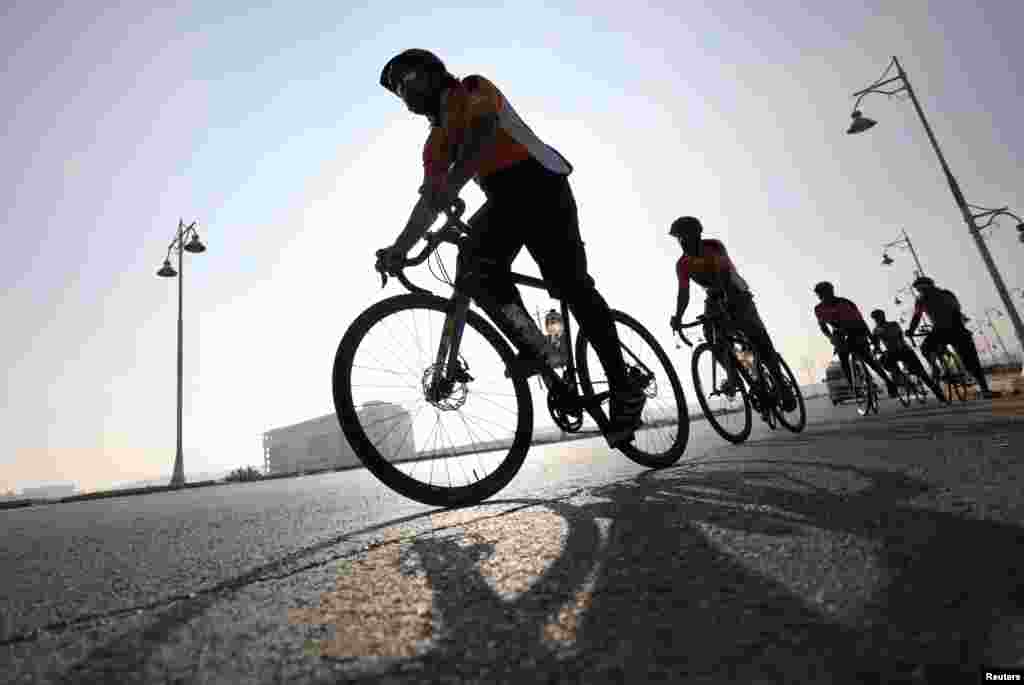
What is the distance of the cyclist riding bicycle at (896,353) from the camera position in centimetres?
928

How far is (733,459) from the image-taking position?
2.86 meters

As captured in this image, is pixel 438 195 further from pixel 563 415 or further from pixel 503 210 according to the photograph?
pixel 563 415

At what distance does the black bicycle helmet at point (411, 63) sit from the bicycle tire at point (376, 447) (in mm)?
1101

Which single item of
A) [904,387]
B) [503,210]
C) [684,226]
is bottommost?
[904,387]

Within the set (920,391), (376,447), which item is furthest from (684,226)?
(920,391)

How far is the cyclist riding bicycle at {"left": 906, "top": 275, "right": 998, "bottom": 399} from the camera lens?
8469 mm

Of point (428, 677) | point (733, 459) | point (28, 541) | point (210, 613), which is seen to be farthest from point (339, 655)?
point (28, 541)

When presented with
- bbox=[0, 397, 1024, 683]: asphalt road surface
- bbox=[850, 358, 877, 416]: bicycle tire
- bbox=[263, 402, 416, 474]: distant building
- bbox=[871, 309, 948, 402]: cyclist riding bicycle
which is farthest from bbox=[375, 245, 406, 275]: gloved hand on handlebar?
bbox=[263, 402, 416, 474]: distant building

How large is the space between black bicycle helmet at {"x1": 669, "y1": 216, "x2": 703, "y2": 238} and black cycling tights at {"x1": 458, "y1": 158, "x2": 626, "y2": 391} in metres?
2.72

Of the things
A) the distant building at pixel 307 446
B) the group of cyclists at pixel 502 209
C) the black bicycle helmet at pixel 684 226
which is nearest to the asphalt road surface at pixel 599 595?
the group of cyclists at pixel 502 209

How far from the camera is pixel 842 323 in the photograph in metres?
8.21

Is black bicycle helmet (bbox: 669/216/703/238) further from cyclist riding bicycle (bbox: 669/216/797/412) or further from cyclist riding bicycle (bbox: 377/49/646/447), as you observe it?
cyclist riding bicycle (bbox: 377/49/646/447)

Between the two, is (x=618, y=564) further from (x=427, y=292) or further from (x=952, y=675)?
(x=427, y=292)

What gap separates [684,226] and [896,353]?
21.6 feet
